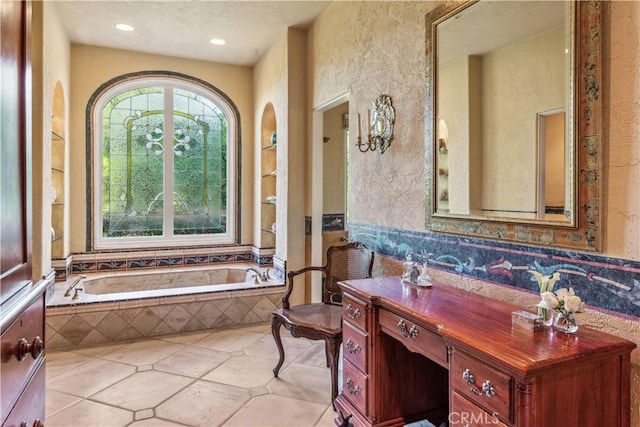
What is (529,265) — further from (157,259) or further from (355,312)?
(157,259)

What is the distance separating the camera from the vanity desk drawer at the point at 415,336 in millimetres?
1509

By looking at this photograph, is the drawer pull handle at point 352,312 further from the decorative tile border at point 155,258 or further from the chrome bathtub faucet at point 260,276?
the decorative tile border at point 155,258

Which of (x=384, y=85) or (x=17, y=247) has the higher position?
(x=384, y=85)

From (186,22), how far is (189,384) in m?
3.27

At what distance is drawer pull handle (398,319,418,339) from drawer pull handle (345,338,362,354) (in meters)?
0.37

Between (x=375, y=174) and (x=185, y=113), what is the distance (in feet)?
10.3

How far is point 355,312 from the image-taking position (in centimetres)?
204

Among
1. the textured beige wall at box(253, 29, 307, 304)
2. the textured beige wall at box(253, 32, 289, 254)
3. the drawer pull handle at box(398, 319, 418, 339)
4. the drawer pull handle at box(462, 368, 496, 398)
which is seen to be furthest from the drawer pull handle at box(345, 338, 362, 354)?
the textured beige wall at box(253, 32, 289, 254)

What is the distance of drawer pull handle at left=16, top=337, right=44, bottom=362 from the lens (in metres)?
1.01

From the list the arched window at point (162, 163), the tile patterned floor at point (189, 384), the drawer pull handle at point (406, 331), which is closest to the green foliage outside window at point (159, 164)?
the arched window at point (162, 163)

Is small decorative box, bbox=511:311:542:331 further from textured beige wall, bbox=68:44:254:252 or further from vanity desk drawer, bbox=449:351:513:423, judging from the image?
textured beige wall, bbox=68:44:254:252

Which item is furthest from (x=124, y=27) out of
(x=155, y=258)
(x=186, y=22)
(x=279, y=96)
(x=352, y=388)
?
(x=352, y=388)

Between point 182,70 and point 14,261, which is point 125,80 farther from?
point 14,261

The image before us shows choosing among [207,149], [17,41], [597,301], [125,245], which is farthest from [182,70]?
[597,301]
